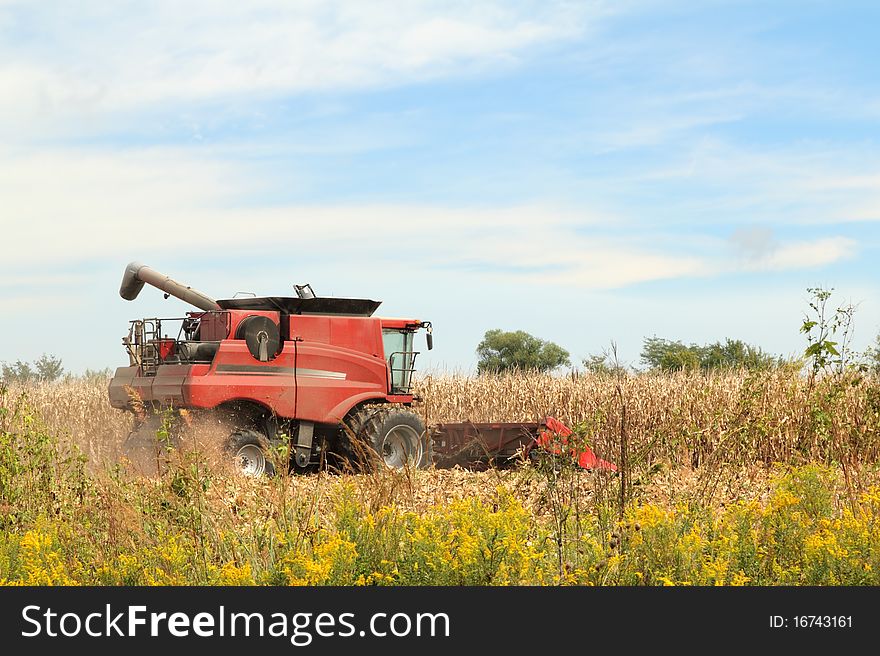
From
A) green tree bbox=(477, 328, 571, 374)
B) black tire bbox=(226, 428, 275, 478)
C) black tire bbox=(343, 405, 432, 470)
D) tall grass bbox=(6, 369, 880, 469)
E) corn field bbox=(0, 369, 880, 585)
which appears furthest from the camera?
green tree bbox=(477, 328, 571, 374)

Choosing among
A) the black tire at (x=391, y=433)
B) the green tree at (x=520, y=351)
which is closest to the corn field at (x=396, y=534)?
the black tire at (x=391, y=433)

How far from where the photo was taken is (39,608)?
5.03m

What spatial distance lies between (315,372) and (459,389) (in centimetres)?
1069

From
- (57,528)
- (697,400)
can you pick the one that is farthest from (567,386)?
(57,528)

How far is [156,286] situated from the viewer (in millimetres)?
15328

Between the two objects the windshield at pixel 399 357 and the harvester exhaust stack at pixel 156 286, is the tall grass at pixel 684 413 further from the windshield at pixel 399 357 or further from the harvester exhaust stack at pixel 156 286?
the harvester exhaust stack at pixel 156 286

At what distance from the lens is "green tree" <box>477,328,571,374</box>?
188 ft

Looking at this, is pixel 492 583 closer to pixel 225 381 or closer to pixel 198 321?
pixel 225 381

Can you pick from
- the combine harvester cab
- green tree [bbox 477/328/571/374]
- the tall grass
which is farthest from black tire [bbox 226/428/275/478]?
green tree [bbox 477/328/571/374]

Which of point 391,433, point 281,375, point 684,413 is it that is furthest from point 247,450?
point 684,413

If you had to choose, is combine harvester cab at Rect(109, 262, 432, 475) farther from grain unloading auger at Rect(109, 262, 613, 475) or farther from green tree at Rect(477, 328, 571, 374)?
green tree at Rect(477, 328, 571, 374)

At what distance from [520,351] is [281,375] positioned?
45.3 m

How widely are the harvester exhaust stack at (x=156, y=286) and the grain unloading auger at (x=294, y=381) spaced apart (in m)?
0.02

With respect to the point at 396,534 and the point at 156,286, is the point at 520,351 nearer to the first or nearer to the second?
the point at 156,286
